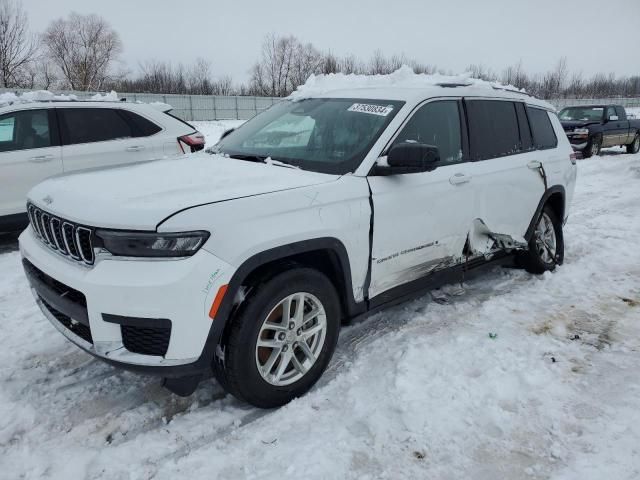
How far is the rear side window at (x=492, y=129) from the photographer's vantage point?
13.6 feet

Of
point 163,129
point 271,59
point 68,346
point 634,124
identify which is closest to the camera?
point 68,346

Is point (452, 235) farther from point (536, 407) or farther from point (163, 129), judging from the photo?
point (163, 129)

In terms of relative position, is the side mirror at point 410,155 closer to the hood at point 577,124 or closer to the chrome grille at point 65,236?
the chrome grille at point 65,236

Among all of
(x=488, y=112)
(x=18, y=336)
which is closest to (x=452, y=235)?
(x=488, y=112)

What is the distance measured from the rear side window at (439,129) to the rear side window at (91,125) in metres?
4.62

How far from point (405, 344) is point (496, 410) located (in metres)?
0.88

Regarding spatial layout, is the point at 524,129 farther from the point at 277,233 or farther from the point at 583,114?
the point at 583,114

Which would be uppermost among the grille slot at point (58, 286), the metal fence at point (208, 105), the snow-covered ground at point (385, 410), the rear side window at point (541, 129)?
the metal fence at point (208, 105)

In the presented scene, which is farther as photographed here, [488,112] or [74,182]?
[488,112]

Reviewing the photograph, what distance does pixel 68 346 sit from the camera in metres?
3.62

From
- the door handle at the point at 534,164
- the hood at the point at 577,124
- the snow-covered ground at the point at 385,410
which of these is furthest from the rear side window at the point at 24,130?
the hood at the point at 577,124

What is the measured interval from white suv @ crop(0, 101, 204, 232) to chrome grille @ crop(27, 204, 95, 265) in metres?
2.81

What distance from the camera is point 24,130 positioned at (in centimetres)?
615

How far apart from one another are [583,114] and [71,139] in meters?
16.0
